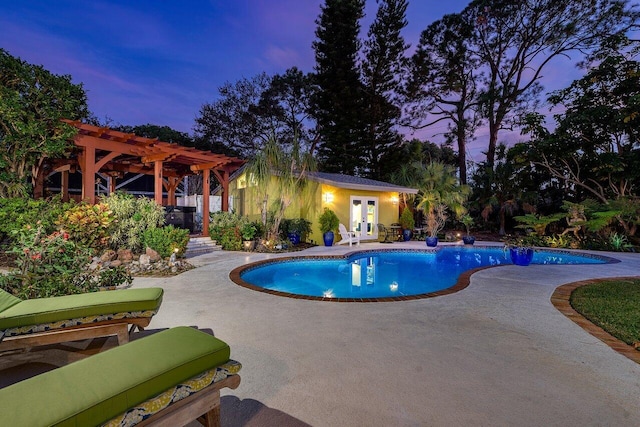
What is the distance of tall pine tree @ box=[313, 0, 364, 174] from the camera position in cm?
2402

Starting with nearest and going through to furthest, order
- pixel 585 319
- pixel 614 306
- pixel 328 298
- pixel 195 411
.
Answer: pixel 195 411 < pixel 585 319 < pixel 614 306 < pixel 328 298

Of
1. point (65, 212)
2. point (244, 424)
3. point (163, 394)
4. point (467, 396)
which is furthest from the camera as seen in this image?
point (65, 212)

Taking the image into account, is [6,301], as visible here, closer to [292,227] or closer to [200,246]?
[200,246]

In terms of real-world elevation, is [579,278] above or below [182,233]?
below

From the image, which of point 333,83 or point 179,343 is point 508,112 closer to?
point 333,83

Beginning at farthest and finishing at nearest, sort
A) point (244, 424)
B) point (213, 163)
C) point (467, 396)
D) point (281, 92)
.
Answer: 1. point (281, 92)
2. point (213, 163)
3. point (467, 396)
4. point (244, 424)

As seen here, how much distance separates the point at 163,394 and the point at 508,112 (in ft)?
84.9

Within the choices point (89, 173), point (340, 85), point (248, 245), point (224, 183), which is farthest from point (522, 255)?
point (340, 85)

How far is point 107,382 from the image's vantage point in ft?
5.69

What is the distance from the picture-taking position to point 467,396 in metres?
2.42

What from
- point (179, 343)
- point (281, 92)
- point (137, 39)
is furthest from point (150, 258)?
point (137, 39)

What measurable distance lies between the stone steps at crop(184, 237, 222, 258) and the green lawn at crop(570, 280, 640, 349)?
9.93 m

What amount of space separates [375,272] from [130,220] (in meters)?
7.17

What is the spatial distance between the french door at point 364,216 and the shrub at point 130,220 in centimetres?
864
